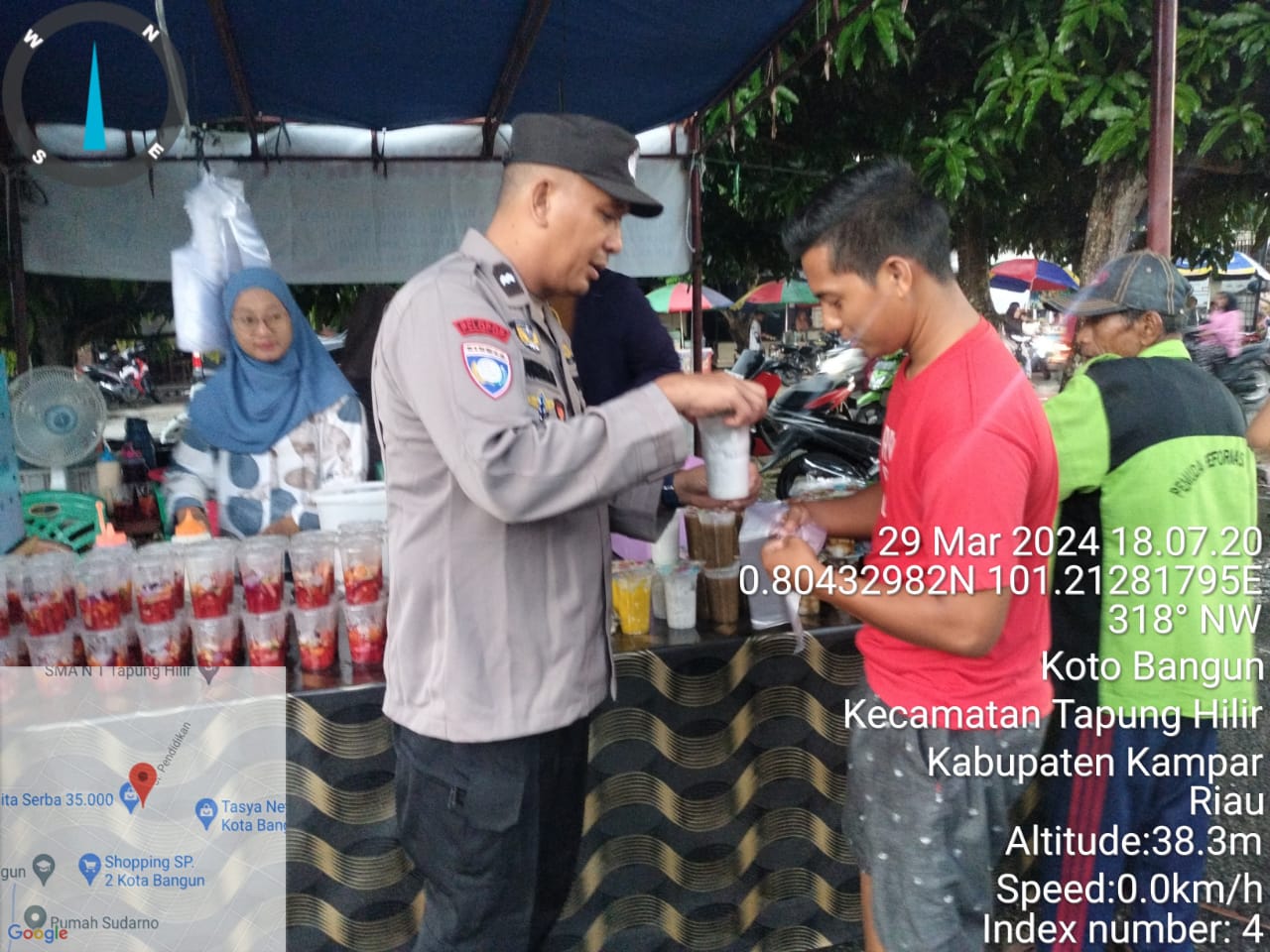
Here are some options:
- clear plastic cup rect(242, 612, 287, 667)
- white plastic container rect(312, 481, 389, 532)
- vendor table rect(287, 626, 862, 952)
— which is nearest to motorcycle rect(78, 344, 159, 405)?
white plastic container rect(312, 481, 389, 532)

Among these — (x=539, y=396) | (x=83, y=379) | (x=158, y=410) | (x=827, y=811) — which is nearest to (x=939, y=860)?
(x=827, y=811)

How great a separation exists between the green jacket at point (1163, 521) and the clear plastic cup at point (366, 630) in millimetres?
1482

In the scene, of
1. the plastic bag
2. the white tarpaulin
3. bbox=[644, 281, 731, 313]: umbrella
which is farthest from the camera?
bbox=[644, 281, 731, 313]: umbrella

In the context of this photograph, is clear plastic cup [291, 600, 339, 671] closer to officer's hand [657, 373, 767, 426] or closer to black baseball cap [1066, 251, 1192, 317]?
officer's hand [657, 373, 767, 426]

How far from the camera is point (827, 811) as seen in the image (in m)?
2.28

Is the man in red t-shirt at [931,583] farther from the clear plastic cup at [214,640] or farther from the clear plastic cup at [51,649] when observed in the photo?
the clear plastic cup at [51,649]

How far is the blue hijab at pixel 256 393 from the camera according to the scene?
283cm

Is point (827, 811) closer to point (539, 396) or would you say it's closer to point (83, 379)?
point (539, 396)

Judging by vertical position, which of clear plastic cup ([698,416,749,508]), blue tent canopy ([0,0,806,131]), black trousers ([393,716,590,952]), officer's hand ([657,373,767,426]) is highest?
blue tent canopy ([0,0,806,131])

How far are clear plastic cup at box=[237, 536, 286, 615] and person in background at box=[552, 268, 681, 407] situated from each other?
1.01 m

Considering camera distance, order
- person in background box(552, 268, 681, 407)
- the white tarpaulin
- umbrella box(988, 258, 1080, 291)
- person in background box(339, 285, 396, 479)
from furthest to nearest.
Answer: umbrella box(988, 258, 1080, 291), the white tarpaulin, person in background box(339, 285, 396, 479), person in background box(552, 268, 681, 407)

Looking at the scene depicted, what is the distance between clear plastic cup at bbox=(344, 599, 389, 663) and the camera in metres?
1.95

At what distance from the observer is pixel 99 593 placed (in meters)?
1.85

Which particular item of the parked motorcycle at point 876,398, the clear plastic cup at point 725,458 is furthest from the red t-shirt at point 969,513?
the parked motorcycle at point 876,398
